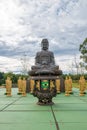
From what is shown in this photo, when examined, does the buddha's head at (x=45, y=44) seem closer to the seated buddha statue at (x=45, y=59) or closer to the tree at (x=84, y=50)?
the seated buddha statue at (x=45, y=59)

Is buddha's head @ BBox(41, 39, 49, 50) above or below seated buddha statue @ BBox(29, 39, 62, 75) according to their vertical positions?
above

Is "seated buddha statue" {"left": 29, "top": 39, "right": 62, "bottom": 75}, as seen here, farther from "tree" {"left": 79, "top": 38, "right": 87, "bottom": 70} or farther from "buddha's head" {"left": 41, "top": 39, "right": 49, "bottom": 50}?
"tree" {"left": 79, "top": 38, "right": 87, "bottom": 70}

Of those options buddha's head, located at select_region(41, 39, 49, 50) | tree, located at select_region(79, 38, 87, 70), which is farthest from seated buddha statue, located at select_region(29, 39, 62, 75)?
tree, located at select_region(79, 38, 87, 70)

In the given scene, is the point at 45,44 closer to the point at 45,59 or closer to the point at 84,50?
the point at 45,59

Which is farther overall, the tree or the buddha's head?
the tree

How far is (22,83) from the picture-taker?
16.8 meters

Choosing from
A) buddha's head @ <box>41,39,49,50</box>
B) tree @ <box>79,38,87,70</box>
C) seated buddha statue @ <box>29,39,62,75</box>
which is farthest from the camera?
tree @ <box>79,38,87,70</box>

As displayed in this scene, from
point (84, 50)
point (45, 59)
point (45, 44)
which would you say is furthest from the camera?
point (84, 50)

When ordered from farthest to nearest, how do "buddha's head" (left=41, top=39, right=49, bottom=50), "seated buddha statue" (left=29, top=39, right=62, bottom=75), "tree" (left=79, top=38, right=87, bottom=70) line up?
"tree" (left=79, top=38, right=87, bottom=70), "buddha's head" (left=41, top=39, right=49, bottom=50), "seated buddha statue" (left=29, top=39, right=62, bottom=75)

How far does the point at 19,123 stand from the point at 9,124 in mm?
199

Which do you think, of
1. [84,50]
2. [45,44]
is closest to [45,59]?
[45,44]

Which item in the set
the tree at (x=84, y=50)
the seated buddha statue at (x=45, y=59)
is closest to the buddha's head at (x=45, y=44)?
the seated buddha statue at (x=45, y=59)

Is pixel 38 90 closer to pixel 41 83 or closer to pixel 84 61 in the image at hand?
pixel 41 83

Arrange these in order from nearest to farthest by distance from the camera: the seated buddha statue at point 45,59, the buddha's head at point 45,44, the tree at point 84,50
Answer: the seated buddha statue at point 45,59 → the buddha's head at point 45,44 → the tree at point 84,50
